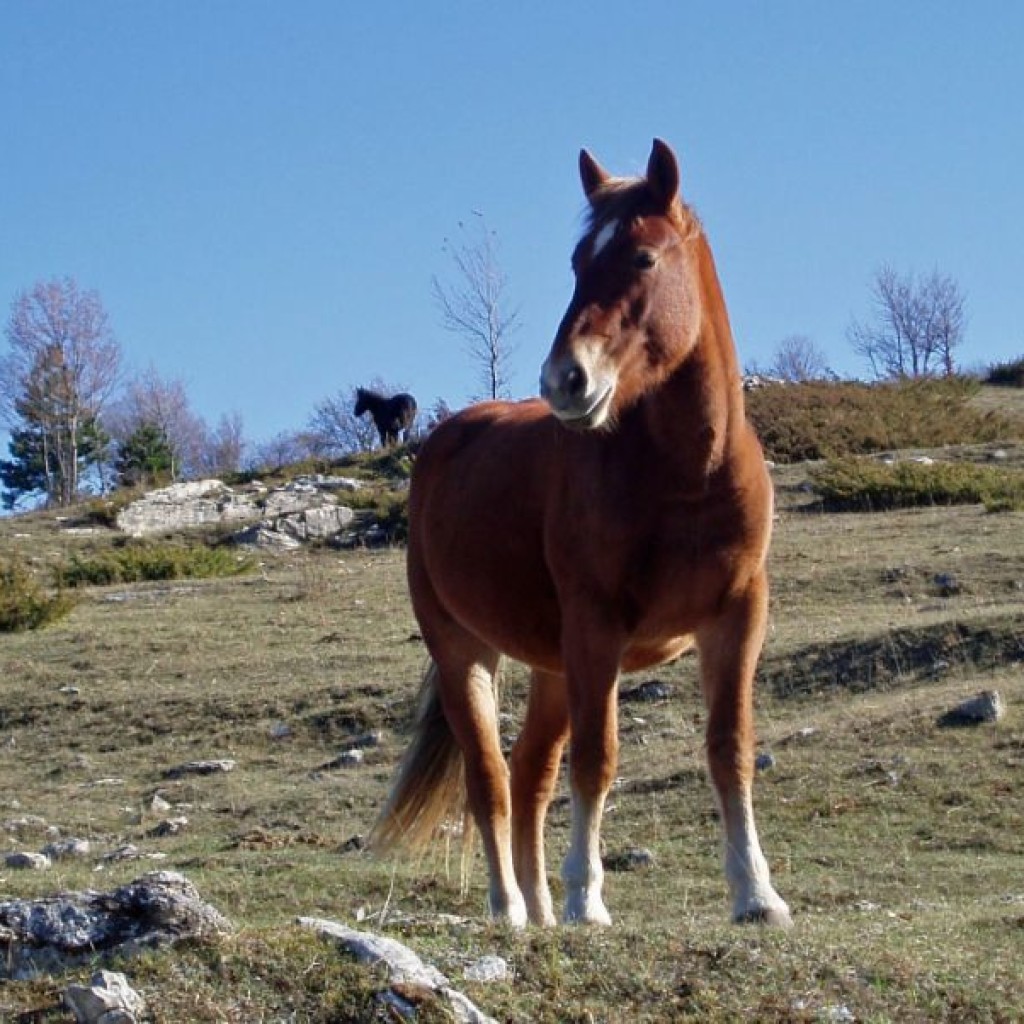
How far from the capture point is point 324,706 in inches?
521

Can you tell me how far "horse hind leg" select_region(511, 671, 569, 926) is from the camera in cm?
699

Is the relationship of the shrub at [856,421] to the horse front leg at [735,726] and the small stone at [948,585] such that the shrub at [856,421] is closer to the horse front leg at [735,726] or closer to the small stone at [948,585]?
the small stone at [948,585]

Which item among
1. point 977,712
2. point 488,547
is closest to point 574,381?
point 488,547

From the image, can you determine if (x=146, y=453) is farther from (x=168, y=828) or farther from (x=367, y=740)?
(x=168, y=828)

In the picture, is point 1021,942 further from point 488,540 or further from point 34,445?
point 34,445

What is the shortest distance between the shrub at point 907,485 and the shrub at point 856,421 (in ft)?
8.18

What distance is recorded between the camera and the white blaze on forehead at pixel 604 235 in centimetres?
597

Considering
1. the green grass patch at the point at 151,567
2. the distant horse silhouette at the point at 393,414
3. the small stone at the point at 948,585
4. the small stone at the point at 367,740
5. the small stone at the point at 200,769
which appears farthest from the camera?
the distant horse silhouette at the point at 393,414

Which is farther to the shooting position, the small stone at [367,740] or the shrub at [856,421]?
the shrub at [856,421]

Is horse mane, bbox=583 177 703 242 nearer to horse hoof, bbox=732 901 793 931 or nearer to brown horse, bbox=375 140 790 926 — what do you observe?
brown horse, bbox=375 140 790 926

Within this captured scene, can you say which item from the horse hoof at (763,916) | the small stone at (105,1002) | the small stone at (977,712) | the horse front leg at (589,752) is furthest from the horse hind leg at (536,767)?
the small stone at (977,712)

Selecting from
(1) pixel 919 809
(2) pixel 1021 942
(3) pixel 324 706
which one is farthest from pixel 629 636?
(3) pixel 324 706

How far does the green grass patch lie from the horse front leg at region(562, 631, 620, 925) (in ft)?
52.6

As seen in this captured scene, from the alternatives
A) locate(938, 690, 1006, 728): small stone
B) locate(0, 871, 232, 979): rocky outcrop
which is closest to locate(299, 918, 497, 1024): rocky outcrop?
locate(0, 871, 232, 979): rocky outcrop
